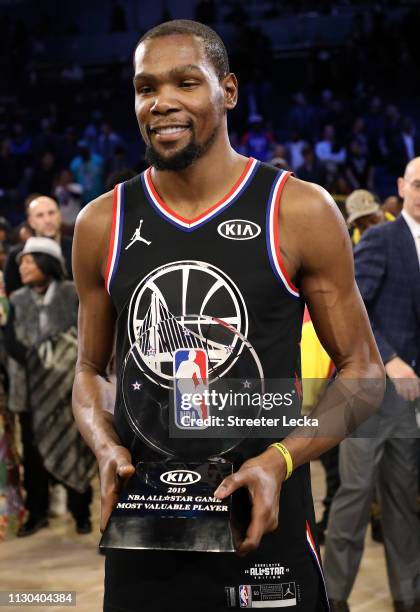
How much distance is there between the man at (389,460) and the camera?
151 inches

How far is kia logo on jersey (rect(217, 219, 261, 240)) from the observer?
1.84m

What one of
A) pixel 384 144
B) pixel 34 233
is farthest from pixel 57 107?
pixel 34 233

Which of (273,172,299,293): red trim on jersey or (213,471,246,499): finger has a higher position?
(273,172,299,293): red trim on jersey

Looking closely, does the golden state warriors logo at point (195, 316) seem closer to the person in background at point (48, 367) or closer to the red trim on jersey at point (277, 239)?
the red trim on jersey at point (277, 239)

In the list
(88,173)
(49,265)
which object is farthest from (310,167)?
(49,265)

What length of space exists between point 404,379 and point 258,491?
1946 millimetres

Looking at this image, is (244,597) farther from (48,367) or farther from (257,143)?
(257,143)

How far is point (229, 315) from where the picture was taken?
182 centimetres

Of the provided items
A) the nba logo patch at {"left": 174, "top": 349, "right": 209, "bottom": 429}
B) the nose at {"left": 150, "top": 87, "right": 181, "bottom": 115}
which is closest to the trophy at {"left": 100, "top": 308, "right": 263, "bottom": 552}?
the nba logo patch at {"left": 174, "top": 349, "right": 209, "bottom": 429}

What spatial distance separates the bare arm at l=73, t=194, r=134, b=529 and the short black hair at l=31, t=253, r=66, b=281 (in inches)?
126

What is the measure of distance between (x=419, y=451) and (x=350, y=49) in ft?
42.5

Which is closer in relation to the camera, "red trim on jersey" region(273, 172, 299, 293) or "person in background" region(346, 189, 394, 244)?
"red trim on jersey" region(273, 172, 299, 293)

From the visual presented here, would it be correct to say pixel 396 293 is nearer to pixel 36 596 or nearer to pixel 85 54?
pixel 36 596

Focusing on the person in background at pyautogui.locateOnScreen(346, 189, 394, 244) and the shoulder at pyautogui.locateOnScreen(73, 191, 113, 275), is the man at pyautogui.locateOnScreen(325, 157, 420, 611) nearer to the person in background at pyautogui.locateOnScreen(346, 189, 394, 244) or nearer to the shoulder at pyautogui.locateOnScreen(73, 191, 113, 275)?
the person in background at pyautogui.locateOnScreen(346, 189, 394, 244)
